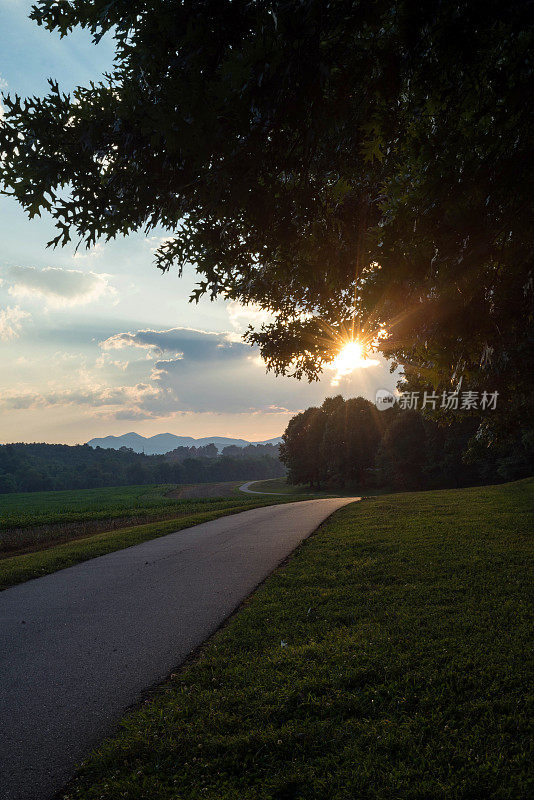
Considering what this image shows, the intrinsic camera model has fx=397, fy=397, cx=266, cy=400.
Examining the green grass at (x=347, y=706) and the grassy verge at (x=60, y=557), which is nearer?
the green grass at (x=347, y=706)

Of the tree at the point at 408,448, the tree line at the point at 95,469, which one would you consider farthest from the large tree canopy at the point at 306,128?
the tree line at the point at 95,469

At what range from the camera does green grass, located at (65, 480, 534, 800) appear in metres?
2.89

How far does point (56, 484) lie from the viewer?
10306 centimetres

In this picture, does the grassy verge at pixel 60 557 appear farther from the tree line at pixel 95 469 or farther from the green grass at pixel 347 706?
the tree line at pixel 95 469

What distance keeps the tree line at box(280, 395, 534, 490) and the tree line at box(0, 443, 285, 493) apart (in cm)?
7088

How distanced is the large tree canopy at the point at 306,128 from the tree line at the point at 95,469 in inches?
4174

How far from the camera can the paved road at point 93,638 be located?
10.9 ft

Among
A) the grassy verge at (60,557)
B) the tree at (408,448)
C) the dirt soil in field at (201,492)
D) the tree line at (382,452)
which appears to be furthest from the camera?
the dirt soil in field at (201,492)

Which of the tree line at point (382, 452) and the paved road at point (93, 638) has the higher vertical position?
the tree line at point (382, 452)

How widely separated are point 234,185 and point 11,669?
5995mm

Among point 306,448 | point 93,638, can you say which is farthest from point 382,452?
point 93,638

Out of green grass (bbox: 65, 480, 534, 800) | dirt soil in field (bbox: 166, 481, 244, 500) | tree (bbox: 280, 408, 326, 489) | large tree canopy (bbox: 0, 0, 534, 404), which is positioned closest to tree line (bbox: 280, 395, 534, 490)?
tree (bbox: 280, 408, 326, 489)

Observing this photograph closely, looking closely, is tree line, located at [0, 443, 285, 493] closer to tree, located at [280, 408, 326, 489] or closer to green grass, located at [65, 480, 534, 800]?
tree, located at [280, 408, 326, 489]

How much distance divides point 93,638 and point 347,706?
3404 millimetres
